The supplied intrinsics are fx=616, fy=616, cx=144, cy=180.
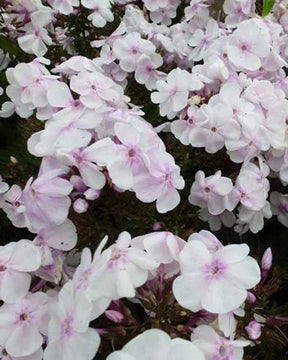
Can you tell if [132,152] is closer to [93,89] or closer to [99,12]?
[93,89]

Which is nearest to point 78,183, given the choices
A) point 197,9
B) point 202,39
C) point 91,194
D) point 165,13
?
point 91,194

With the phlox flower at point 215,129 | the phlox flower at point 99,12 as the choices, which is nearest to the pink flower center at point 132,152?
the phlox flower at point 215,129

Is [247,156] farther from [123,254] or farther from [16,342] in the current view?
[16,342]

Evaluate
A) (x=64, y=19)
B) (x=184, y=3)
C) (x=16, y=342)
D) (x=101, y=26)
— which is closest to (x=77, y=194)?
(x=16, y=342)

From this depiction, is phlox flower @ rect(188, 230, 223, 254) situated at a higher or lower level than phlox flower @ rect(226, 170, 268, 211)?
higher

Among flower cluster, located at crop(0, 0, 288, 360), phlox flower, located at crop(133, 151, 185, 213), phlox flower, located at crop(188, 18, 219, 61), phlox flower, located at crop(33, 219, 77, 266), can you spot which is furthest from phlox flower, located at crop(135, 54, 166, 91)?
phlox flower, located at crop(33, 219, 77, 266)

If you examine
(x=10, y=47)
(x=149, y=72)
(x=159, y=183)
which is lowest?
(x=10, y=47)

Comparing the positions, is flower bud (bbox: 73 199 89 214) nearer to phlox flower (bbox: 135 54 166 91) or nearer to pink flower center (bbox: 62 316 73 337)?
pink flower center (bbox: 62 316 73 337)
